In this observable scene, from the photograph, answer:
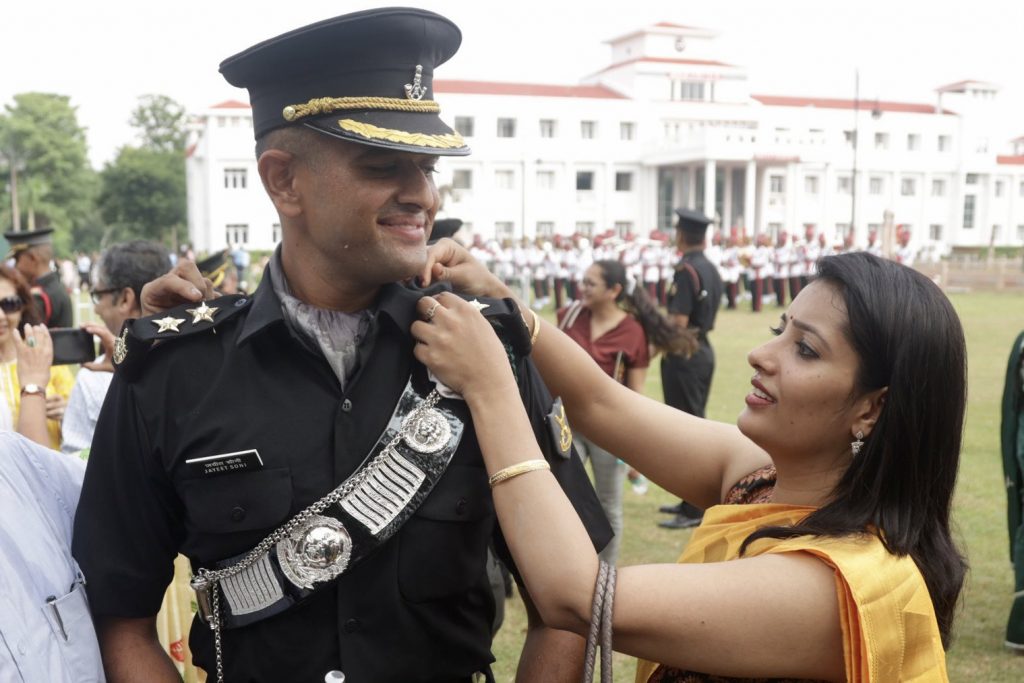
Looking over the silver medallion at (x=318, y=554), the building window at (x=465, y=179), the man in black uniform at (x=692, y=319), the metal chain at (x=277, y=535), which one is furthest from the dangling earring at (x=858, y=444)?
the building window at (x=465, y=179)

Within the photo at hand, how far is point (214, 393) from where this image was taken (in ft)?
Result: 6.40

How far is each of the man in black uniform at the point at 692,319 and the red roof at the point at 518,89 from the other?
1968 inches

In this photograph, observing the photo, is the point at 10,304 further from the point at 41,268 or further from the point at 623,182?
the point at 623,182

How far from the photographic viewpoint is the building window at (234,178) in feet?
177

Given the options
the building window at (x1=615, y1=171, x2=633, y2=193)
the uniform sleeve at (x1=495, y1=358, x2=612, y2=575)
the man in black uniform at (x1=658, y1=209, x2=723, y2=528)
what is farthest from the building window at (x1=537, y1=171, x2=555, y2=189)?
Result: the uniform sleeve at (x1=495, y1=358, x2=612, y2=575)

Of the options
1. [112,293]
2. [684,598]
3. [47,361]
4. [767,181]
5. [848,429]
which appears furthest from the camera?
[767,181]

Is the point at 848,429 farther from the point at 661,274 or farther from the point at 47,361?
the point at 661,274

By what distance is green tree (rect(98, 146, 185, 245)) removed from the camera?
210 feet

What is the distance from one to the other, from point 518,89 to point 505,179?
21.4 feet

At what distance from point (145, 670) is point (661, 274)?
97.5 feet

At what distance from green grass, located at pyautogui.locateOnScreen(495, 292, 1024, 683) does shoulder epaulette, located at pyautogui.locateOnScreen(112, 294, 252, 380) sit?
1.82 meters

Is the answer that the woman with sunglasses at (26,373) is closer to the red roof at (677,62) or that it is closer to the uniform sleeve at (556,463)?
the uniform sleeve at (556,463)

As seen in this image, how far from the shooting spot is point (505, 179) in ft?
195

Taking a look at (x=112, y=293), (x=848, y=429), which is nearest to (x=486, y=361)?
(x=848, y=429)
